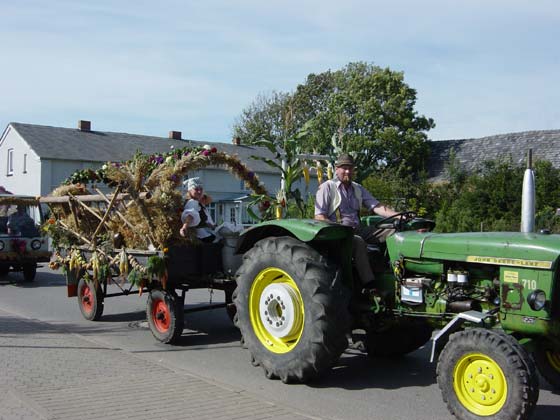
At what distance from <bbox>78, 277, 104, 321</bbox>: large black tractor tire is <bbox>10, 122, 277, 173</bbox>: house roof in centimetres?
2309

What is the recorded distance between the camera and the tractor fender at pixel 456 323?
4961mm

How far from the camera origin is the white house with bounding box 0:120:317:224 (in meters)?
34.6

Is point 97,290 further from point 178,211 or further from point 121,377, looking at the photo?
point 121,377

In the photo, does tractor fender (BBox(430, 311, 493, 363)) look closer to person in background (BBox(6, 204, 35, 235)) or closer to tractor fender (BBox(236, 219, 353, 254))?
tractor fender (BBox(236, 219, 353, 254))

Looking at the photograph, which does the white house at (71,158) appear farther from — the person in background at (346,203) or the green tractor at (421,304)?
the green tractor at (421,304)

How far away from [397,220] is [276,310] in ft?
4.86

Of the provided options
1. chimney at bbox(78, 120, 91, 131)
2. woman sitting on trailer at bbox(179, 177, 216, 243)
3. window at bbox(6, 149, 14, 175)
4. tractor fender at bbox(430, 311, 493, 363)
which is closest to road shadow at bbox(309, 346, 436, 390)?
tractor fender at bbox(430, 311, 493, 363)

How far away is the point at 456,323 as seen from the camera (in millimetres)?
5133

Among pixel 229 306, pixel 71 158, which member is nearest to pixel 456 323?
pixel 229 306

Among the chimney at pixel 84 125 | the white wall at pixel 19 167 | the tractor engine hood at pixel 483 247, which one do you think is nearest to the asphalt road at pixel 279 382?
the tractor engine hood at pixel 483 247

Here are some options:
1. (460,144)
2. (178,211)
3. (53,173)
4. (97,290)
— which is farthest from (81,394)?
(460,144)

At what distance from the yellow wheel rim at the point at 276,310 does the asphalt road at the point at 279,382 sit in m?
0.39

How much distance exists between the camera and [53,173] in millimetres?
34594

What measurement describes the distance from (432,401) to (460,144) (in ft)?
107
